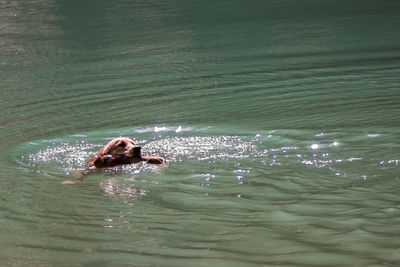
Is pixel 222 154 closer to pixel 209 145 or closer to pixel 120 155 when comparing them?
pixel 209 145

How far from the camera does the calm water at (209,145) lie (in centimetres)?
436

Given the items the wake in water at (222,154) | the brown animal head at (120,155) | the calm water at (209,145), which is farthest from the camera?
the brown animal head at (120,155)

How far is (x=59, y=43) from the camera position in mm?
14484

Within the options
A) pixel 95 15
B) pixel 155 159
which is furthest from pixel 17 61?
pixel 155 159

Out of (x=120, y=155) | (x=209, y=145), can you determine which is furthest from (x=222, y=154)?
(x=120, y=155)

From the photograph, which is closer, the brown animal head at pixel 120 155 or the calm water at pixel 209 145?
the calm water at pixel 209 145

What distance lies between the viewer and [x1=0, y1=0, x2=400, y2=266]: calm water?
14.3 ft

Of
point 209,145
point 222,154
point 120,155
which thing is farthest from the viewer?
point 209,145

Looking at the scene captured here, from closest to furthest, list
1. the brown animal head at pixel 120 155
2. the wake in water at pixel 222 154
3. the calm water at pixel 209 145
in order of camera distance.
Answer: the calm water at pixel 209 145, the wake in water at pixel 222 154, the brown animal head at pixel 120 155

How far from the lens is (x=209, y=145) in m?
6.77

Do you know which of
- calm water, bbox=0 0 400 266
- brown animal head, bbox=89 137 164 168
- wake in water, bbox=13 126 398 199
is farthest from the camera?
brown animal head, bbox=89 137 164 168

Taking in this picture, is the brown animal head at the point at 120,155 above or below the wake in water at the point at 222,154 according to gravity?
above

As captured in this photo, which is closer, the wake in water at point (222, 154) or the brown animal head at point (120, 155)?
the wake in water at point (222, 154)

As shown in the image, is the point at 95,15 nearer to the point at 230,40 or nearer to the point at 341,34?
the point at 230,40
